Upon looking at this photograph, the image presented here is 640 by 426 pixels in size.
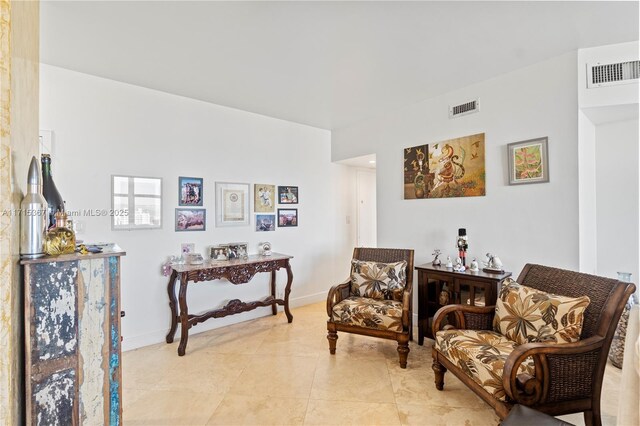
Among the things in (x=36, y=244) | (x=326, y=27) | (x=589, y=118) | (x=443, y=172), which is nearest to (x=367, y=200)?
(x=443, y=172)

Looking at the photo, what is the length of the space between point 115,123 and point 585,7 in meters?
3.81

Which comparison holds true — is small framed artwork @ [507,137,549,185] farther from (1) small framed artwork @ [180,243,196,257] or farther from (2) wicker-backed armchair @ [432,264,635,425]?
(1) small framed artwork @ [180,243,196,257]

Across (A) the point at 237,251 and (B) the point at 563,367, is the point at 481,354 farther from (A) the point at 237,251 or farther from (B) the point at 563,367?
(A) the point at 237,251

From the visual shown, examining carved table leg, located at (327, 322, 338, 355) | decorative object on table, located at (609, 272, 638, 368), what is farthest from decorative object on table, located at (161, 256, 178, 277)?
decorative object on table, located at (609, 272, 638, 368)

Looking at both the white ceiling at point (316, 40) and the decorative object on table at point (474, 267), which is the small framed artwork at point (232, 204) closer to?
the white ceiling at point (316, 40)

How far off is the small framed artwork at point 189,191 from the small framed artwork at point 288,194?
3.48ft

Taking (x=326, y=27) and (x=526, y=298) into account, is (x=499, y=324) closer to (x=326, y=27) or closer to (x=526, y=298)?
(x=526, y=298)

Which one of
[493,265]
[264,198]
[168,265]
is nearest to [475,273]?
[493,265]

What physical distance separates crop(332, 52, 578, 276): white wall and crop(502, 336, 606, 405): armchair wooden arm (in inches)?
39.9

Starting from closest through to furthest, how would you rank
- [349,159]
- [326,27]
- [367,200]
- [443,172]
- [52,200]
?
1. [52,200]
2. [326,27]
3. [443,172]
4. [349,159]
5. [367,200]

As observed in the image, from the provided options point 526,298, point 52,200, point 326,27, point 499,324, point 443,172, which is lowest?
point 499,324

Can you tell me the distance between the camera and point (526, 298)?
1.89 m

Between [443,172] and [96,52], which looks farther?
[443,172]

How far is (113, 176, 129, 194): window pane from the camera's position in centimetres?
280
